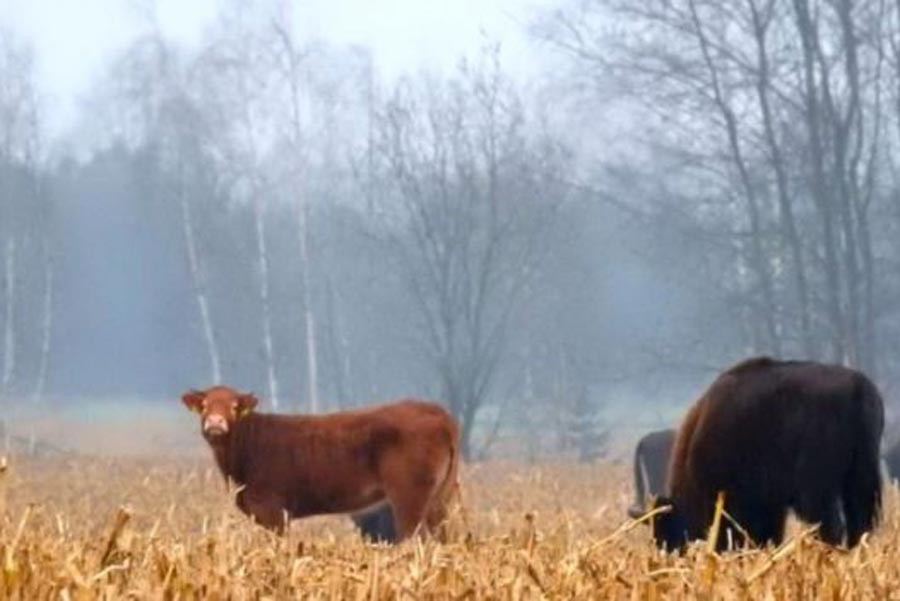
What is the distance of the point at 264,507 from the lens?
48.6 ft

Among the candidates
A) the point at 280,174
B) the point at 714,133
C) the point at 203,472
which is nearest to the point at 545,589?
the point at 203,472

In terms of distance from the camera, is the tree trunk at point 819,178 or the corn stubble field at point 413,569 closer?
the corn stubble field at point 413,569

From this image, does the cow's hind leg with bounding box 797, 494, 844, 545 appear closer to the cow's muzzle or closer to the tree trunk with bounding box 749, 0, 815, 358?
the cow's muzzle

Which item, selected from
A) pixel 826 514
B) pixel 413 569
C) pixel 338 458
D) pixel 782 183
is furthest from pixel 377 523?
pixel 782 183

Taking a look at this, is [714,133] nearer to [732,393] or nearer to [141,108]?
[141,108]

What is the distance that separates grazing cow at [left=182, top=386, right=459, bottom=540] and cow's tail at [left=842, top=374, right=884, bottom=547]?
16.3 feet

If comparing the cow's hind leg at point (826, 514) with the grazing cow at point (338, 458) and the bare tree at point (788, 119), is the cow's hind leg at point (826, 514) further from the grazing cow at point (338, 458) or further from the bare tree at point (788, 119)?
the bare tree at point (788, 119)

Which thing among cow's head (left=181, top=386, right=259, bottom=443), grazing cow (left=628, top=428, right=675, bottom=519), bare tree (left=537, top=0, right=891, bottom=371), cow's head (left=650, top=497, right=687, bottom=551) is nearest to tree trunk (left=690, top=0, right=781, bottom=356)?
bare tree (left=537, top=0, right=891, bottom=371)

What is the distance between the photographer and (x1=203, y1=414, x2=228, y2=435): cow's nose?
14664 millimetres

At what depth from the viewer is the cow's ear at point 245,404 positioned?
14.9 m

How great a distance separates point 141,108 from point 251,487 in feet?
165

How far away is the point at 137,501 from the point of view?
894 inches

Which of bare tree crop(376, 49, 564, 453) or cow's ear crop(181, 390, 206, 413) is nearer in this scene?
cow's ear crop(181, 390, 206, 413)

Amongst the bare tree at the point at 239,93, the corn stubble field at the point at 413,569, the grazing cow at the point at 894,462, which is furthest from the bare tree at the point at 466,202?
the corn stubble field at the point at 413,569
